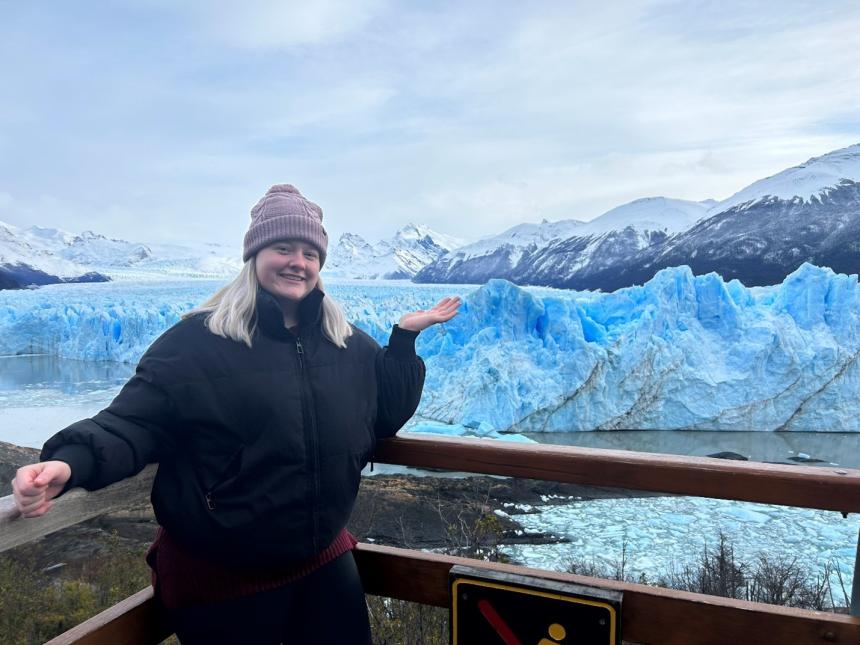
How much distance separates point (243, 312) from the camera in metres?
1.36

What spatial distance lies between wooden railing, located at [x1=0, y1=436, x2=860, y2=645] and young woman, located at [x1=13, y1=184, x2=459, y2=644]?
80mm

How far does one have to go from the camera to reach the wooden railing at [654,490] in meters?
1.23

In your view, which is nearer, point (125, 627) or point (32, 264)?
point (125, 627)

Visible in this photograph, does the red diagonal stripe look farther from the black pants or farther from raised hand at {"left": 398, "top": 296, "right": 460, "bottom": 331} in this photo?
raised hand at {"left": 398, "top": 296, "right": 460, "bottom": 331}

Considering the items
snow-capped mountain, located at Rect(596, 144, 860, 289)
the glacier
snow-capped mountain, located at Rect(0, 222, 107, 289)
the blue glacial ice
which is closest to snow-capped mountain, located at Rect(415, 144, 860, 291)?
snow-capped mountain, located at Rect(596, 144, 860, 289)

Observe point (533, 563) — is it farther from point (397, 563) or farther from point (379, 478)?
point (397, 563)

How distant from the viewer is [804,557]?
6.71 metres

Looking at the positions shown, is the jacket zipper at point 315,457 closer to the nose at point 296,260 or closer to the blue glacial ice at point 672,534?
the nose at point 296,260

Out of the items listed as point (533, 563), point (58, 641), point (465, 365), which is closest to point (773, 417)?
point (465, 365)

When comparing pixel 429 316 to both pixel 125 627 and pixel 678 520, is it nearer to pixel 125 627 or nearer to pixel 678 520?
pixel 125 627

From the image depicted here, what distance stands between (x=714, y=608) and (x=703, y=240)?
42.3ft

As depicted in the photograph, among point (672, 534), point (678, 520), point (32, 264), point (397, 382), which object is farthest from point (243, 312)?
point (32, 264)

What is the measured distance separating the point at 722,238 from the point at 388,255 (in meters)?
12.7


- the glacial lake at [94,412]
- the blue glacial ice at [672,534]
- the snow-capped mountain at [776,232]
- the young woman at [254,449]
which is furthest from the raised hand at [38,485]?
the snow-capped mountain at [776,232]
